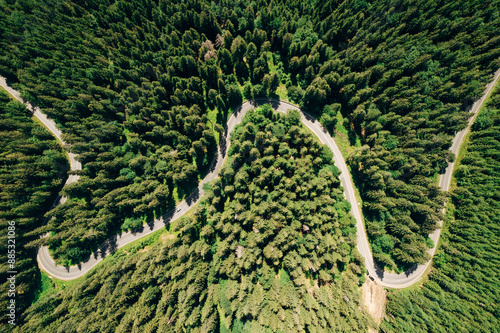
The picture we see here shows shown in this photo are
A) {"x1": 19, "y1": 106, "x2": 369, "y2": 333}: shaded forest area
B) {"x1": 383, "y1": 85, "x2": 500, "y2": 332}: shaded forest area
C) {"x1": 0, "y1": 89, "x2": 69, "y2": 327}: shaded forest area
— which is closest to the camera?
{"x1": 19, "y1": 106, "x2": 369, "y2": 333}: shaded forest area

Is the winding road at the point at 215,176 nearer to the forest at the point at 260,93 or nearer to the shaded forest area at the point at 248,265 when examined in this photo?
the forest at the point at 260,93

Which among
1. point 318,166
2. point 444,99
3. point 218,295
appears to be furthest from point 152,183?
point 444,99

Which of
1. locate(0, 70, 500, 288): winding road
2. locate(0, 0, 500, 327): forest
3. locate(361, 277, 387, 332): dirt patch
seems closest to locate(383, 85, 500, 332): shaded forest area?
locate(361, 277, 387, 332): dirt patch

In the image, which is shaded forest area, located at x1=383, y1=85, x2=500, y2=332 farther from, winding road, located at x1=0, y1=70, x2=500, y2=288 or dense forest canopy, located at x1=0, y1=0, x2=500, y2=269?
dense forest canopy, located at x1=0, y1=0, x2=500, y2=269

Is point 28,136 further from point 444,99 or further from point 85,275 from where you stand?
point 444,99

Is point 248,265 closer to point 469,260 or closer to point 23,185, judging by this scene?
point 469,260

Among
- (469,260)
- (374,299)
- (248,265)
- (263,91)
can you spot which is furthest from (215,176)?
(469,260)
